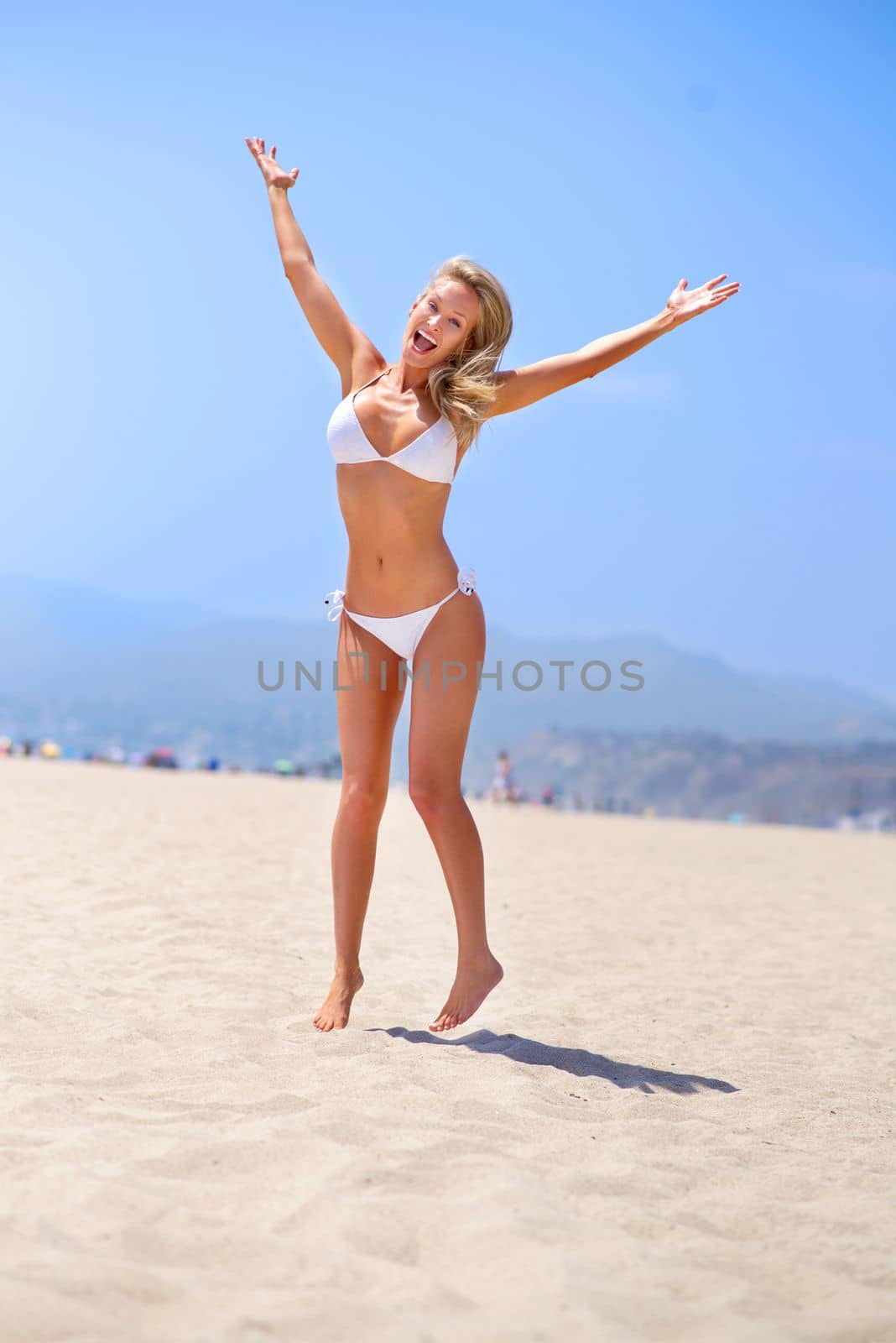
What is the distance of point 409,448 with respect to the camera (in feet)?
13.0

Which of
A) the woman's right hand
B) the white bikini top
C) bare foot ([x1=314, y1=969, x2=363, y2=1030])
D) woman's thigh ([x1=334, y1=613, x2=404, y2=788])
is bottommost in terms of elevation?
bare foot ([x1=314, y1=969, x2=363, y2=1030])

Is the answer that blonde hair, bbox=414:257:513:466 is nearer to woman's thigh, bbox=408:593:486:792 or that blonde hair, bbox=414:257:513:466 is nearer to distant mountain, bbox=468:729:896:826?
woman's thigh, bbox=408:593:486:792

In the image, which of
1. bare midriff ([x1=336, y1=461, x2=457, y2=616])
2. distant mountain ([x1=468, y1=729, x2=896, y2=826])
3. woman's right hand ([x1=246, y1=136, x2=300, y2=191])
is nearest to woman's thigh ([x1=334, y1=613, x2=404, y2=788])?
bare midriff ([x1=336, y1=461, x2=457, y2=616])

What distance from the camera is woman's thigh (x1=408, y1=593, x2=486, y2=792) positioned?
13.0ft

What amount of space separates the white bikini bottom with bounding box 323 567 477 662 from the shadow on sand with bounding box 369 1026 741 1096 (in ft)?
4.05

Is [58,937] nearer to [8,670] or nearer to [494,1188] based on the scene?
[494,1188]

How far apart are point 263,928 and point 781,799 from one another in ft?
124

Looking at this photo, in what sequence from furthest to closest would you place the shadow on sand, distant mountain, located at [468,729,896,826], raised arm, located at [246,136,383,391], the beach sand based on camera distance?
distant mountain, located at [468,729,896,826], raised arm, located at [246,136,383,391], the shadow on sand, the beach sand

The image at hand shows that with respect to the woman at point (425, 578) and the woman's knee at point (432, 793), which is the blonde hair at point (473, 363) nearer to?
the woman at point (425, 578)

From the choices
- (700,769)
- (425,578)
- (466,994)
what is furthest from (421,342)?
(700,769)

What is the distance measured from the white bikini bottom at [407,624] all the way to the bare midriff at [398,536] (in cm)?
2

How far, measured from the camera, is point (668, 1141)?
312 cm

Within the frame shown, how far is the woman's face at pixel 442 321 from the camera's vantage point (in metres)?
4.09

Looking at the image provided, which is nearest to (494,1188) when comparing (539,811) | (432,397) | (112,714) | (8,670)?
(432,397)
